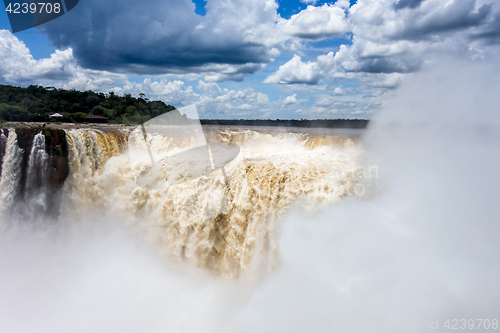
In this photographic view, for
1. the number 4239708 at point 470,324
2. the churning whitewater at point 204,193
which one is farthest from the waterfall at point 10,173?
the number 4239708 at point 470,324

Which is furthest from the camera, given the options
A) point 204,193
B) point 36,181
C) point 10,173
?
point 36,181

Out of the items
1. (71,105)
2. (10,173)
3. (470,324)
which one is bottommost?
(470,324)

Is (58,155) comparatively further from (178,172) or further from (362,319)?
(362,319)

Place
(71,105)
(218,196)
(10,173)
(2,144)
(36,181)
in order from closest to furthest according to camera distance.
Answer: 1. (218,196)
2. (2,144)
3. (10,173)
4. (36,181)
5. (71,105)

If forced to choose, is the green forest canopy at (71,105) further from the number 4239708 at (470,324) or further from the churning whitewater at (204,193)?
the number 4239708 at (470,324)

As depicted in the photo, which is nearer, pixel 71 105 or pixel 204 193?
pixel 204 193

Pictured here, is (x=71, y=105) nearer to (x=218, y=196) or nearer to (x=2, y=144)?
(x=2, y=144)

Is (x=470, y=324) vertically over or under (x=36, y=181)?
under

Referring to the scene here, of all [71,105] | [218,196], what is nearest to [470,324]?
[218,196]
